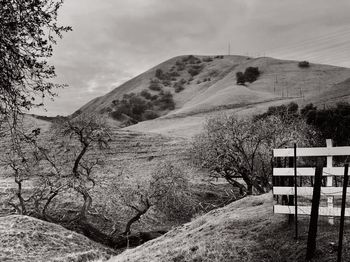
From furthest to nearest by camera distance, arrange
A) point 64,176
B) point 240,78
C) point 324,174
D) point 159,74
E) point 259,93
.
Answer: point 159,74, point 240,78, point 259,93, point 64,176, point 324,174

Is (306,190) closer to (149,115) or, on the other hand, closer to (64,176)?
(64,176)

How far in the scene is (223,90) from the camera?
422 feet

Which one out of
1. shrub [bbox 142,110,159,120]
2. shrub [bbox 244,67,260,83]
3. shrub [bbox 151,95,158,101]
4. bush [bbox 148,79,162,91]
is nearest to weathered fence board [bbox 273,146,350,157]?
shrub [bbox 142,110,159,120]

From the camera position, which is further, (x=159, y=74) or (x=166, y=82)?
(x=159, y=74)

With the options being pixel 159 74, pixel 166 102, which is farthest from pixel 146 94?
pixel 159 74

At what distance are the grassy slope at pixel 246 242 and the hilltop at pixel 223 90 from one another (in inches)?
2103

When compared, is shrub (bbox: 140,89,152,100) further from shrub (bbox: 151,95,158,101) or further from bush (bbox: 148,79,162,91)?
bush (bbox: 148,79,162,91)

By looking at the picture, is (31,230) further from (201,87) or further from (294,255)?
(201,87)

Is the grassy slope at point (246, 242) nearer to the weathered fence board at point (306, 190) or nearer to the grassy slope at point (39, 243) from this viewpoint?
the weathered fence board at point (306, 190)

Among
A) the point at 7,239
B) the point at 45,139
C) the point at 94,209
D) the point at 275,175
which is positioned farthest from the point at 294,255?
the point at 45,139

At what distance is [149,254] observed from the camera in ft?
41.8

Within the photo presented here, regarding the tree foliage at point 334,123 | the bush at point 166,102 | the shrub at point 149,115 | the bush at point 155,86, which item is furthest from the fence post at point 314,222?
the bush at point 155,86

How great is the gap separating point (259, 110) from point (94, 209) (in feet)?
184

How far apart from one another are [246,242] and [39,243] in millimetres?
11152
